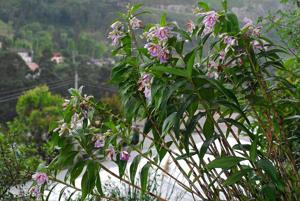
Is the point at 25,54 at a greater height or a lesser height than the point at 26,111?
greater

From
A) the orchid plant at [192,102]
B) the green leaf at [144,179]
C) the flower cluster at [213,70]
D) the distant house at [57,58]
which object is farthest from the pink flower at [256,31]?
the distant house at [57,58]

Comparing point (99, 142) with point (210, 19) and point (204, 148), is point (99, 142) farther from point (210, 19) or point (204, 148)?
point (210, 19)

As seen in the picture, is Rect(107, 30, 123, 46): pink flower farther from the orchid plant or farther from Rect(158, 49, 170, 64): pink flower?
Rect(158, 49, 170, 64): pink flower

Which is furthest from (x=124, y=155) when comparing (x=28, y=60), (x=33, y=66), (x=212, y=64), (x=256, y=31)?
(x=28, y=60)

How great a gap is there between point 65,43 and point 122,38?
9.36 m

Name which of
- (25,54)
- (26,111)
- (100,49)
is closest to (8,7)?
(25,54)

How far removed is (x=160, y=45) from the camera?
0.77 metres

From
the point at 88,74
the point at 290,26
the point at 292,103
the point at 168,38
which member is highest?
the point at 88,74

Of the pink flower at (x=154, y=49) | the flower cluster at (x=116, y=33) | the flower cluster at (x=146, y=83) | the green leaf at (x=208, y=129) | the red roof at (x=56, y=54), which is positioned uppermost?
the red roof at (x=56, y=54)

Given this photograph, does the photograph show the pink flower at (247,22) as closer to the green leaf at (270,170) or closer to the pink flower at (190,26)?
the pink flower at (190,26)

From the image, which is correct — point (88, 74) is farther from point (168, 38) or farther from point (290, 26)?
point (168, 38)

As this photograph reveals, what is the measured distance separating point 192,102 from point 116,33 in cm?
25

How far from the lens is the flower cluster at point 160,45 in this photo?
0.76m

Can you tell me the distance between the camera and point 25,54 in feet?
30.1
